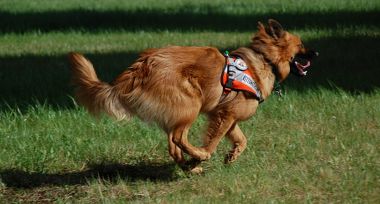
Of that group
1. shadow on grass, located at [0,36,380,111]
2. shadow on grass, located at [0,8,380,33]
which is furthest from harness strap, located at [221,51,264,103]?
shadow on grass, located at [0,8,380,33]

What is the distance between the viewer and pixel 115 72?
10.4m

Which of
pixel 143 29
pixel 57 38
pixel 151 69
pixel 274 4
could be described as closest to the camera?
pixel 151 69

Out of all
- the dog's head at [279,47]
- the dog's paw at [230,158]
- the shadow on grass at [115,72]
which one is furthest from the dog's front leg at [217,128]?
the shadow on grass at [115,72]

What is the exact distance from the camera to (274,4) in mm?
19844

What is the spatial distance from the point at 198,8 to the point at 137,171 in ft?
46.4

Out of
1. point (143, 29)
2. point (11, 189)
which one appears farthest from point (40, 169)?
point (143, 29)

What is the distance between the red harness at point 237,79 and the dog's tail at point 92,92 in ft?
2.88

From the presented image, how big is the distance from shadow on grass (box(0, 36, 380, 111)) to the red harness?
2.79 meters

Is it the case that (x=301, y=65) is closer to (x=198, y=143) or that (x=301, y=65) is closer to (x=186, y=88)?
(x=186, y=88)

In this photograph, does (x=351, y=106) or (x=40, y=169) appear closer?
(x=40, y=169)

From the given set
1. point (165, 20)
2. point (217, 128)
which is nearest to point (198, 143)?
point (217, 128)

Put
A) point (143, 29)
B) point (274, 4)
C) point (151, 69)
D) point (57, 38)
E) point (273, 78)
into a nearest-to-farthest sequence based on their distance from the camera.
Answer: point (151, 69) → point (273, 78) → point (57, 38) → point (143, 29) → point (274, 4)

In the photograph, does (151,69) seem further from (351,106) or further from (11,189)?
(351,106)

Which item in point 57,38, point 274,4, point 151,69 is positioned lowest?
point 274,4
